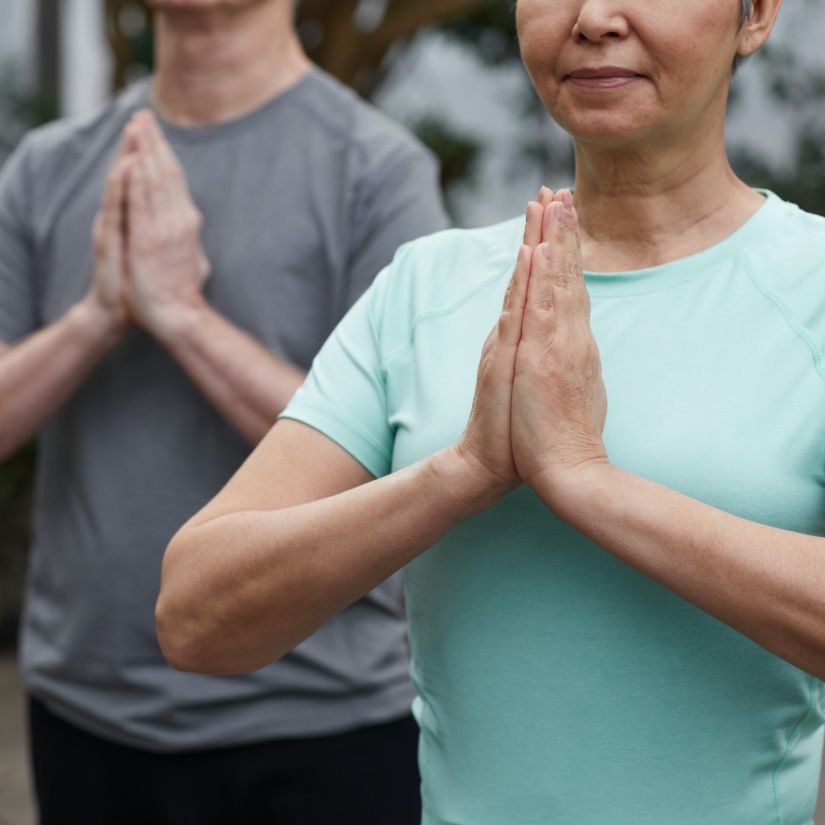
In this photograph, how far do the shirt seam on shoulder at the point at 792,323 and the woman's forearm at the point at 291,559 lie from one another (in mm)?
319

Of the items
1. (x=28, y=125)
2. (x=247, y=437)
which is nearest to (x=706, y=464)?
(x=247, y=437)

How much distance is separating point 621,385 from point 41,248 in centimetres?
119

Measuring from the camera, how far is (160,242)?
209 cm

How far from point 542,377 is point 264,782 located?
0.98m

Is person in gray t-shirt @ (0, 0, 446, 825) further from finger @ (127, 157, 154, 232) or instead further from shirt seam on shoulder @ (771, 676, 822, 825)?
shirt seam on shoulder @ (771, 676, 822, 825)

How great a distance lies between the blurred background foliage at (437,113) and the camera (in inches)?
178

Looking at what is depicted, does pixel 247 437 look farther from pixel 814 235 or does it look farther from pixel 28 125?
pixel 28 125

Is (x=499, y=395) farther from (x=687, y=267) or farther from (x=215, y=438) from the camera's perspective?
(x=215, y=438)

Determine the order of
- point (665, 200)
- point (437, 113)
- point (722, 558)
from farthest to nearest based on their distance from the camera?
point (437, 113)
point (665, 200)
point (722, 558)

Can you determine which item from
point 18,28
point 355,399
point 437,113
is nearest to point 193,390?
point 355,399

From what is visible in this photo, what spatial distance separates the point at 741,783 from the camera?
1343 millimetres

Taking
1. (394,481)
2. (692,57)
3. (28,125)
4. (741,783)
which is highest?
(692,57)

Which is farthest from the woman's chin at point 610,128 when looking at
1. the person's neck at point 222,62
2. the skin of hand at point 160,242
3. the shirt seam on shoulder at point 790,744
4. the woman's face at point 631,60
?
the person's neck at point 222,62

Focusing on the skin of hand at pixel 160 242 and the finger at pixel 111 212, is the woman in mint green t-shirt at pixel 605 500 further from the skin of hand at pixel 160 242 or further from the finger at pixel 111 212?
the finger at pixel 111 212
